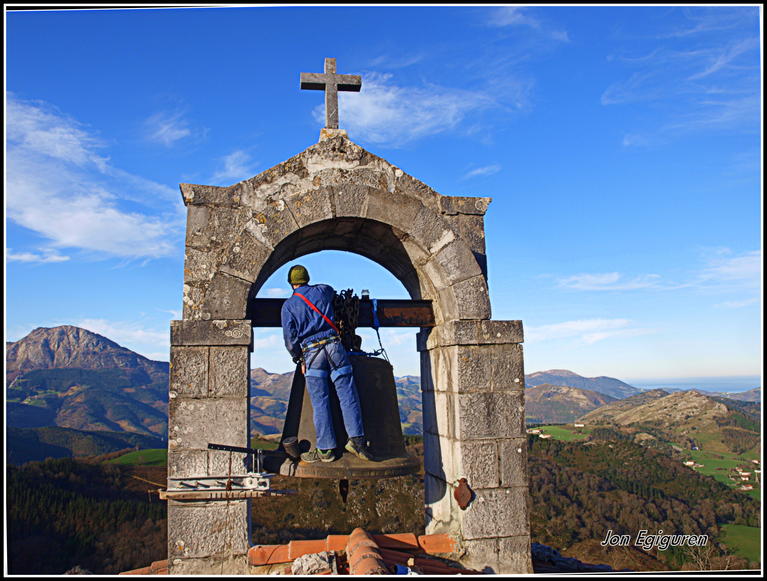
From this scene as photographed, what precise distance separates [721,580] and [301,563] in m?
2.85

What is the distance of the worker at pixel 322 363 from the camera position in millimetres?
4184

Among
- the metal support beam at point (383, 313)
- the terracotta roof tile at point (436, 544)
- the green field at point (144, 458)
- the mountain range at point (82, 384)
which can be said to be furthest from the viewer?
the mountain range at point (82, 384)

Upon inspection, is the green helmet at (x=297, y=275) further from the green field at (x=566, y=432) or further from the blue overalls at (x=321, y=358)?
the green field at (x=566, y=432)

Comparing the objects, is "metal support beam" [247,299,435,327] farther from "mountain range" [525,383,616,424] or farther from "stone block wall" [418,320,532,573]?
"mountain range" [525,383,616,424]

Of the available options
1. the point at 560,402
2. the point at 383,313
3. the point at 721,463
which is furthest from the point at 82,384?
the point at 383,313

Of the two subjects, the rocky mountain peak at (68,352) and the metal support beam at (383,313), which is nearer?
the metal support beam at (383,313)

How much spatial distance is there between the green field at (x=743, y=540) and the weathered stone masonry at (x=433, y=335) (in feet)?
25.9

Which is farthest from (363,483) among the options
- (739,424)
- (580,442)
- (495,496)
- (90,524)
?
(739,424)

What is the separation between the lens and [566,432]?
17172 millimetres

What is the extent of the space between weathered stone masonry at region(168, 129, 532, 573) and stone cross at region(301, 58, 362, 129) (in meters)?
0.33

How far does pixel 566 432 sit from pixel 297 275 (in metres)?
14.9

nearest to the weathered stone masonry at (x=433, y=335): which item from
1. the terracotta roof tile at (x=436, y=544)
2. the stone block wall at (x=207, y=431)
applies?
the stone block wall at (x=207, y=431)

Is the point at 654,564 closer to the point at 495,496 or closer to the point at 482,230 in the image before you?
the point at 495,496

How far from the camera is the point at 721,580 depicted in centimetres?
366
